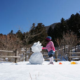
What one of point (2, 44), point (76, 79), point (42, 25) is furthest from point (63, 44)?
point (76, 79)

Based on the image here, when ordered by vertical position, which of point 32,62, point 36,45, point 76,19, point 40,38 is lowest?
point 32,62

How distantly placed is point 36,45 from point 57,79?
299 cm

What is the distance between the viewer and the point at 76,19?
2103 centimetres

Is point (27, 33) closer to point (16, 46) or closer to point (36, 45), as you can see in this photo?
point (16, 46)

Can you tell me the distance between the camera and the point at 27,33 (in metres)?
12.7

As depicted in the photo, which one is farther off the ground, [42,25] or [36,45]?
Result: [42,25]

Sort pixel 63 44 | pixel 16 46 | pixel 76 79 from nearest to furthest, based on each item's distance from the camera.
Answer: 1. pixel 76 79
2. pixel 16 46
3. pixel 63 44

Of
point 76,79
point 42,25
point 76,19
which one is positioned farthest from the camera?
point 76,19

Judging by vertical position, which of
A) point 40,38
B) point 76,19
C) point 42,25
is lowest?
point 40,38

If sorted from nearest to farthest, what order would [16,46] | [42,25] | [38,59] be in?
1. [38,59]
2. [16,46]
3. [42,25]

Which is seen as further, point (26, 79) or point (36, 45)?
point (36, 45)

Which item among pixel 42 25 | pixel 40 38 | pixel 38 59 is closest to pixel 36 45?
pixel 38 59

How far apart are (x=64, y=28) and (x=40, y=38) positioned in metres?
8.60

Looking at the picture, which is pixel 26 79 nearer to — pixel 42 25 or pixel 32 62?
pixel 32 62
